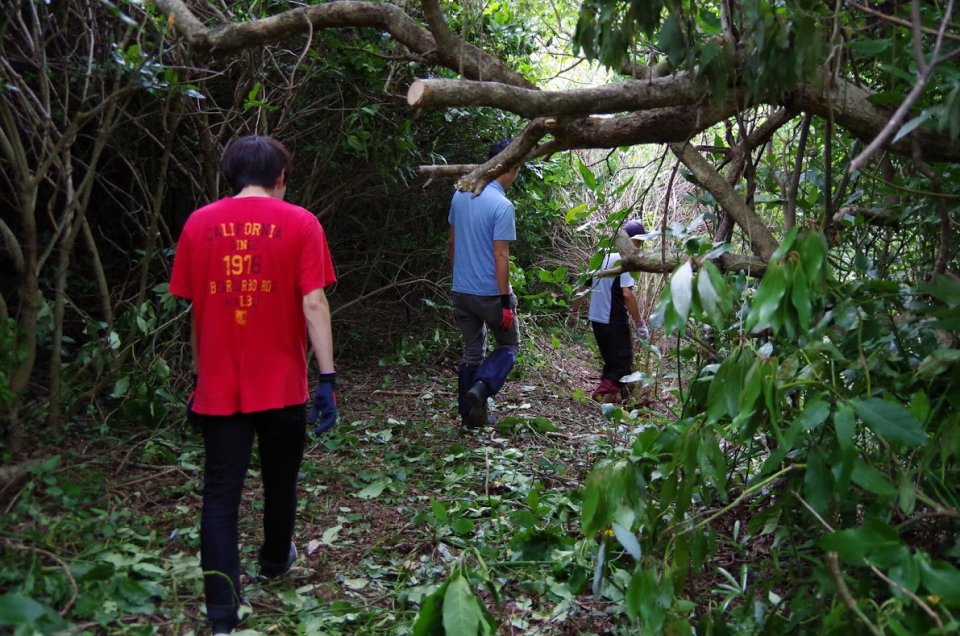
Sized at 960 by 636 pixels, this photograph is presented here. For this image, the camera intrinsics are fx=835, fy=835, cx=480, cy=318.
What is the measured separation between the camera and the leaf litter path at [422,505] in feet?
10.9

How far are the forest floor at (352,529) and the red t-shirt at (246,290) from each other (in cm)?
74

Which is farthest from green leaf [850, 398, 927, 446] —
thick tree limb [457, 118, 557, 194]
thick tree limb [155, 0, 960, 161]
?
thick tree limb [457, 118, 557, 194]

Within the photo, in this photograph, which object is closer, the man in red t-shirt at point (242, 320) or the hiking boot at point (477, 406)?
the man in red t-shirt at point (242, 320)

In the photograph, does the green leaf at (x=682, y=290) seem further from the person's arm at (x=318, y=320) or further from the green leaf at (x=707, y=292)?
the person's arm at (x=318, y=320)

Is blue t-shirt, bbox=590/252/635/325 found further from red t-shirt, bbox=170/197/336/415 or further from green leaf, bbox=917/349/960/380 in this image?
green leaf, bbox=917/349/960/380

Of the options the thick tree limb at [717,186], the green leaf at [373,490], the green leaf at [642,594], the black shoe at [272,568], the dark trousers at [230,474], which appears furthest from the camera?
the green leaf at [373,490]

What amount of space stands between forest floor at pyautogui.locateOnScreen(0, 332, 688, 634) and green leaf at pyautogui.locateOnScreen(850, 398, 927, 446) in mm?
1118

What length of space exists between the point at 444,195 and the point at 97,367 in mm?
3673

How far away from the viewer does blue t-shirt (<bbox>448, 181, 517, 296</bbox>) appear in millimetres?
5789

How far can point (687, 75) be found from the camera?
9.65 feet

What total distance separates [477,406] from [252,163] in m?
3.07

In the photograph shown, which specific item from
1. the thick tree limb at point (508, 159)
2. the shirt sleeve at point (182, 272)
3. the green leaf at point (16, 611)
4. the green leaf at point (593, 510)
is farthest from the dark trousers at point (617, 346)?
the green leaf at point (16, 611)

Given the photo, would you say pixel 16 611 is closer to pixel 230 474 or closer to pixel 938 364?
pixel 230 474

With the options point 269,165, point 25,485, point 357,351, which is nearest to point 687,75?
point 269,165
